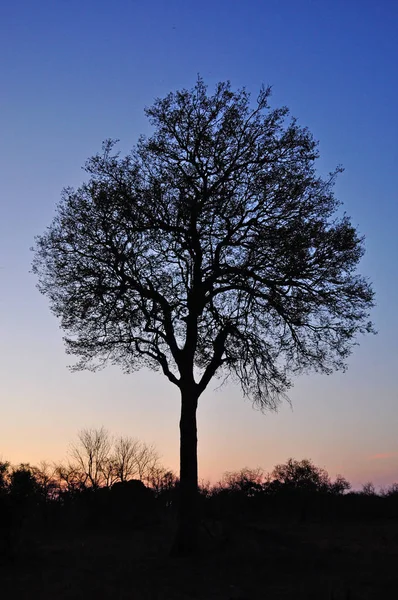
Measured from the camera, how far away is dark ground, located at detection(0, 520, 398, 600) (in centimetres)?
1252

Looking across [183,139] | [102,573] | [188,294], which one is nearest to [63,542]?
[102,573]

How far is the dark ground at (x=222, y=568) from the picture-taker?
41.1ft

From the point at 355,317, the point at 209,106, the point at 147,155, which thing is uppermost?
the point at 209,106

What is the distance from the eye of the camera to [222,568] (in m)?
15.2

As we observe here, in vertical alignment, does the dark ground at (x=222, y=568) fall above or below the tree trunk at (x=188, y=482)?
below

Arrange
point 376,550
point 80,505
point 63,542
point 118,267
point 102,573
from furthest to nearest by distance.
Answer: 1. point 80,505
2. point 63,542
3. point 118,267
4. point 376,550
5. point 102,573

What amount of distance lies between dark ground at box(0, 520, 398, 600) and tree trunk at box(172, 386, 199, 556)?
50cm

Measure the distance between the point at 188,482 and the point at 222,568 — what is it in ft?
8.92

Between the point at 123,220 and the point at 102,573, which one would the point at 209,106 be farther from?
the point at 102,573

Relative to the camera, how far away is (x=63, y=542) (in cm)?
2225

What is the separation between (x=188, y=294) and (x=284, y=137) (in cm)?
563

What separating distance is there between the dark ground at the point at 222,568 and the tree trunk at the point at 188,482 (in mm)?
497

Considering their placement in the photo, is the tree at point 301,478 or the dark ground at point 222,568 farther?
the tree at point 301,478

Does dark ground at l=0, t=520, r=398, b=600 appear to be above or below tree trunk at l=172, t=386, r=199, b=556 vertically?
below
